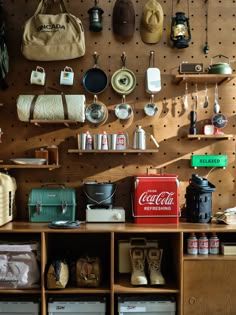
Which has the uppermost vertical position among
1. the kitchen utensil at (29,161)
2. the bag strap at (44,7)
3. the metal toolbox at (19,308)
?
the bag strap at (44,7)

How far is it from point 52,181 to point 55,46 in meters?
1.11

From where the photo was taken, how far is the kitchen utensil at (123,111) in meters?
3.53

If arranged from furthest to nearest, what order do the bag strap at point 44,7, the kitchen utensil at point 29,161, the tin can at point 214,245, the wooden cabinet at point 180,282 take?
the bag strap at point 44,7 → the kitchen utensil at point 29,161 → the tin can at point 214,245 → the wooden cabinet at point 180,282

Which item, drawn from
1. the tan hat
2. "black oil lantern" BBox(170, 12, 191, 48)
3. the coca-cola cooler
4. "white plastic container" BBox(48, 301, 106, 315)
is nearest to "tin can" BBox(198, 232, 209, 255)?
the coca-cola cooler

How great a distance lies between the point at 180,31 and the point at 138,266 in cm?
188

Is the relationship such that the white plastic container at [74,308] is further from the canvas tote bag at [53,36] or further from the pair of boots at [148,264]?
the canvas tote bag at [53,36]

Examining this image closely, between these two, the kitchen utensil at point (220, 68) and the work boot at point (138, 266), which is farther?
the kitchen utensil at point (220, 68)

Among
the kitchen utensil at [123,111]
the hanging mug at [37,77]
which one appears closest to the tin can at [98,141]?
the kitchen utensil at [123,111]

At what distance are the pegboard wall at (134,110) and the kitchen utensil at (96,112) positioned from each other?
2.2 inches

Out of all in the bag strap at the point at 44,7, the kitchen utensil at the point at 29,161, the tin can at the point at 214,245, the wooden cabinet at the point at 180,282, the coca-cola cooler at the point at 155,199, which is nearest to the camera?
the wooden cabinet at the point at 180,282

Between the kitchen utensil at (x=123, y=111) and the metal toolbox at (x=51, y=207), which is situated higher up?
the kitchen utensil at (x=123, y=111)

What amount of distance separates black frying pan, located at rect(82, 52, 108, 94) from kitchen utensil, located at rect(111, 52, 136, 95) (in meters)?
0.08

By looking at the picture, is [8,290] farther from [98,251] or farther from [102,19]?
[102,19]

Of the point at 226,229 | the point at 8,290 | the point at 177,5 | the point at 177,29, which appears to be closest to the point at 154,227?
the point at 226,229
